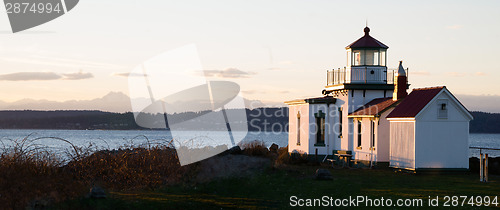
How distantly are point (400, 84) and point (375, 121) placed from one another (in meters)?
2.48

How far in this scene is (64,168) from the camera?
20.9 meters

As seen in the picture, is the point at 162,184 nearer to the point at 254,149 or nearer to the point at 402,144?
the point at 402,144

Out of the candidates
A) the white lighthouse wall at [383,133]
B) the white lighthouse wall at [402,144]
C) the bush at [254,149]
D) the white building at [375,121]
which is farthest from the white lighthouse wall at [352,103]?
the bush at [254,149]

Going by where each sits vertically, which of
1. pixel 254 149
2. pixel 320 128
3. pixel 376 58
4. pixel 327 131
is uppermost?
pixel 376 58

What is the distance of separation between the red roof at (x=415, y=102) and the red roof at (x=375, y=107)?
0.95 metres

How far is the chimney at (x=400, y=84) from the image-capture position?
31.1m

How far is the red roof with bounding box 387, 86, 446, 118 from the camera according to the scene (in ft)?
89.8

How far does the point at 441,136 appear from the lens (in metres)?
27.4

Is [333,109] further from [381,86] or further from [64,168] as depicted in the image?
[64,168]

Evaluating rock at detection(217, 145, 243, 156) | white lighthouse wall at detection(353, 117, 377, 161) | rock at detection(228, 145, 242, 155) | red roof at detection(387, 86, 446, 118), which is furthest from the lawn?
rock at detection(228, 145, 242, 155)

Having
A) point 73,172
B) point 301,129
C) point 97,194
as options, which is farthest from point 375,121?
point 97,194

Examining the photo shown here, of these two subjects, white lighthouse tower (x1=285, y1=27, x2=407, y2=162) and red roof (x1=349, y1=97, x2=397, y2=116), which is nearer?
red roof (x1=349, y1=97, x2=397, y2=116)

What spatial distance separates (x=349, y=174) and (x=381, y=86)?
766 centimetres

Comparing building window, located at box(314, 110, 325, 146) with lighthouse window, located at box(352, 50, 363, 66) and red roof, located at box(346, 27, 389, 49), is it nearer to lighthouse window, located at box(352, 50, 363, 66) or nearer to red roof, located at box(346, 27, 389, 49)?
lighthouse window, located at box(352, 50, 363, 66)
